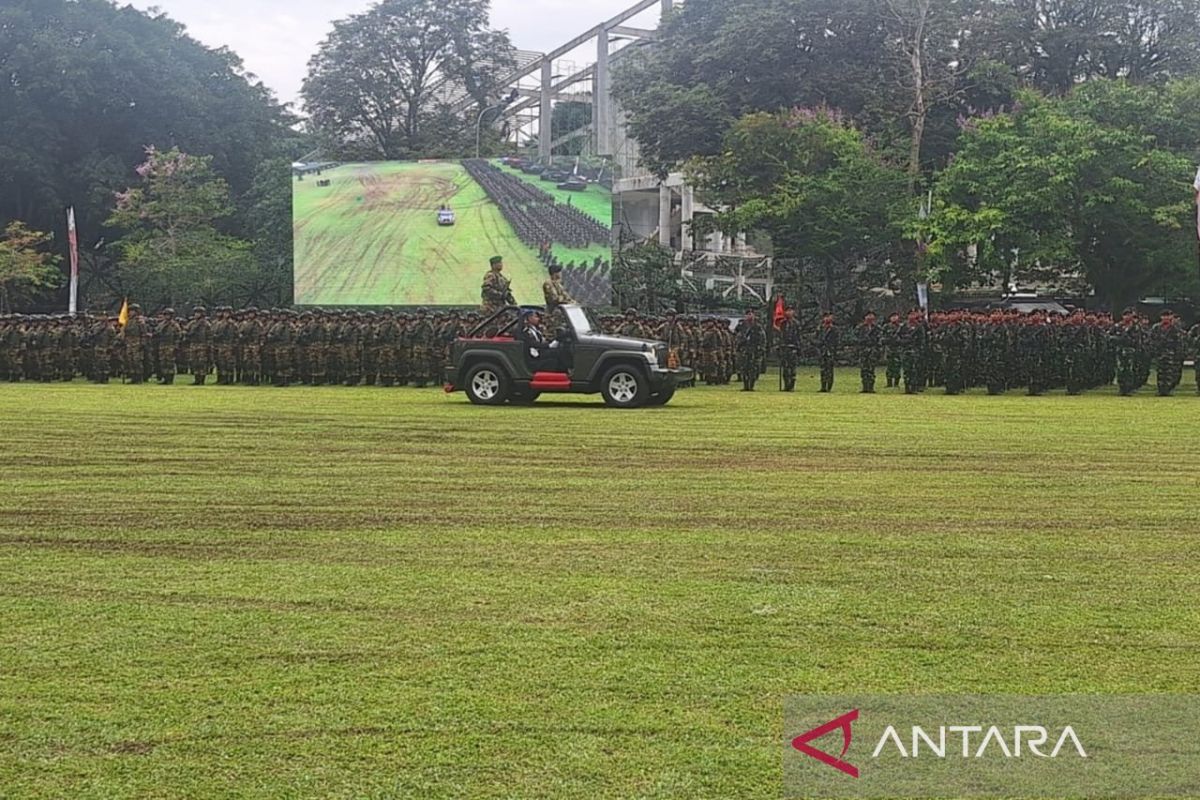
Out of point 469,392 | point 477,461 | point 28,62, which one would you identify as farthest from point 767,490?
point 28,62

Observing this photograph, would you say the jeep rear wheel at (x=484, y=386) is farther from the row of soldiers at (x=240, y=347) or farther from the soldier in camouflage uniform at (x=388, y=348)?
the soldier in camouflage uniform at (x=388, y=348)

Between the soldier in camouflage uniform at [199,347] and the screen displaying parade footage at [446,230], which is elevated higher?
the screen displaying parade footage at [446,230]

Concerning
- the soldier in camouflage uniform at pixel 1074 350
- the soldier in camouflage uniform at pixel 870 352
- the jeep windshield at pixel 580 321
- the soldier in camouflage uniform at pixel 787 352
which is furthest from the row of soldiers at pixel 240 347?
the soldier in camouflage uniform at pixel 1074 350

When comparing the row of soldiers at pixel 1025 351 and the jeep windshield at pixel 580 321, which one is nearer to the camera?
the jeep windshield at pixel 580 321

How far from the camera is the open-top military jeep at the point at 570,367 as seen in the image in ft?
56.9

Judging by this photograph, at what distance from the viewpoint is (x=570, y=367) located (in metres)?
17.4

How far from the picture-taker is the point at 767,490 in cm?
942

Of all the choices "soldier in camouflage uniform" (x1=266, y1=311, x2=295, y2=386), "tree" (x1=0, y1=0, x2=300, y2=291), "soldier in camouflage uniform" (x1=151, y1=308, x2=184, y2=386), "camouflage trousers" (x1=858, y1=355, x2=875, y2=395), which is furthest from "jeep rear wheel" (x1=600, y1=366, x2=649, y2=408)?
"tree" (x1=0, y1=0, x2=300, y2=291)

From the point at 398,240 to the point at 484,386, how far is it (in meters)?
16.8

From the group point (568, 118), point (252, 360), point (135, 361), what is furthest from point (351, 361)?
point (568, 118)

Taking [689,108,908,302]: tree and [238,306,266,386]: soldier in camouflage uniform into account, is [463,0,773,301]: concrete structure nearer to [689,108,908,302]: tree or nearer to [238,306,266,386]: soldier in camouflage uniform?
[689,108,908,302]: tree

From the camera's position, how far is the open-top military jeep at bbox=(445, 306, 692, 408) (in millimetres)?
17344

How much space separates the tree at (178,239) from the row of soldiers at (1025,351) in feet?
82.2

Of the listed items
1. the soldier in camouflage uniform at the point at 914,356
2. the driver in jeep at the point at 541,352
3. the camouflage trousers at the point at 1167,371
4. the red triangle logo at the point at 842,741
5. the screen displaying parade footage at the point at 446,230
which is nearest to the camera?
the red triangle logo at the point at 842,741
